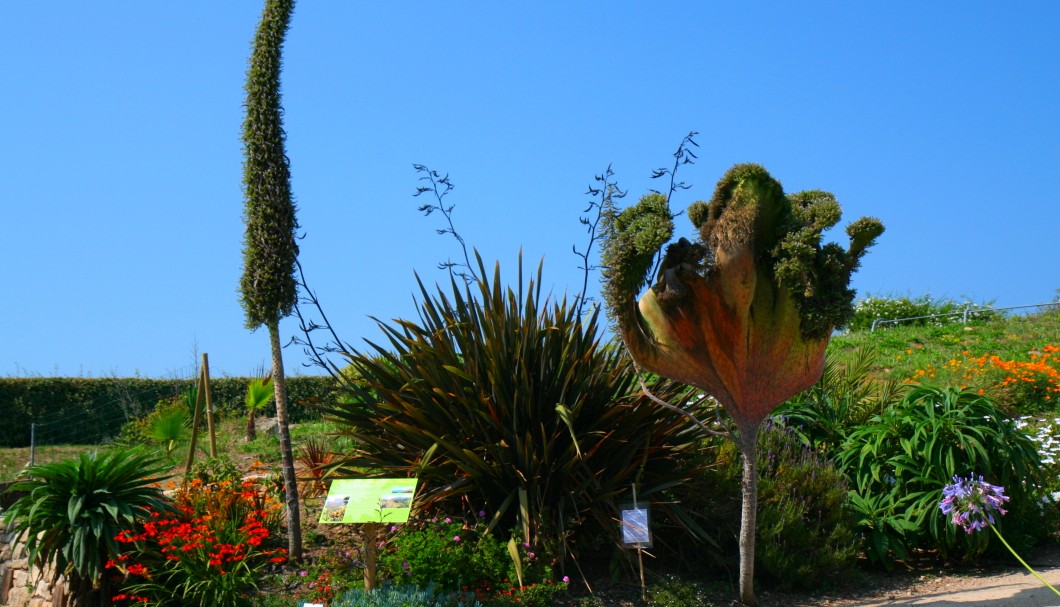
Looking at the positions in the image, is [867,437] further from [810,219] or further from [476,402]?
[476,402]

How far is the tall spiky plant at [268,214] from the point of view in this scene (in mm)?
7590

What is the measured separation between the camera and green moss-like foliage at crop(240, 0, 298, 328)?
7594 millimetres

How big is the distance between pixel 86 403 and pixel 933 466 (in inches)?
671

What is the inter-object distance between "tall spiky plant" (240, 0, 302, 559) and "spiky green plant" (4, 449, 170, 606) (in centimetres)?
128

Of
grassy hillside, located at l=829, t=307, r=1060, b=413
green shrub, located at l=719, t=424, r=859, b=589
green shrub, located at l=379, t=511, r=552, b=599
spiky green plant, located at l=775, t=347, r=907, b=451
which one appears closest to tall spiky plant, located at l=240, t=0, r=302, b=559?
green shrub, located at l=379, t=511, r=552, b=599

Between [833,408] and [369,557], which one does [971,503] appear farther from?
[369,557]

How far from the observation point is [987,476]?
313 inches

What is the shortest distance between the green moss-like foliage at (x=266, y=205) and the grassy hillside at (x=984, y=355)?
285 inches

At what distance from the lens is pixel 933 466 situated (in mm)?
8000

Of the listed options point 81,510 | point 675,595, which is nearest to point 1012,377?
point 675,595

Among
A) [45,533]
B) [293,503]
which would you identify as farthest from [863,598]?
[45,533]

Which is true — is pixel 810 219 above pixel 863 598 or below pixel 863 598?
above

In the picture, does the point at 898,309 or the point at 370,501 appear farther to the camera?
the point at 898,309

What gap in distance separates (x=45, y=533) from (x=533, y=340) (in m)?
4.17
